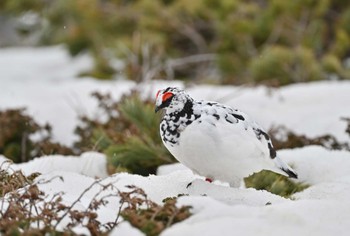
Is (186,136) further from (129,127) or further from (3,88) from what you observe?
(3,88)

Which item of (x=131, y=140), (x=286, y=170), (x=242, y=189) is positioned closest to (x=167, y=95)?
(x=242, y=189)

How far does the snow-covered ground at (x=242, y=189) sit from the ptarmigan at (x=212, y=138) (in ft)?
0.36

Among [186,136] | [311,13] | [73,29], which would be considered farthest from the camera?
[73,29]

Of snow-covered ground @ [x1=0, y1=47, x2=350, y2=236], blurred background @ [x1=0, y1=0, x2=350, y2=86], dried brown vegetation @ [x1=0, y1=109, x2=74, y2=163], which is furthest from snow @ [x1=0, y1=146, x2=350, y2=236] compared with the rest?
blurred background @ [x1=0, y1=0, x2=350, y2=86]

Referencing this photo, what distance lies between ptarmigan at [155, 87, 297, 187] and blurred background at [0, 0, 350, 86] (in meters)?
3.81

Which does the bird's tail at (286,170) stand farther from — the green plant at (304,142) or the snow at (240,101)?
the snow at (240,101)

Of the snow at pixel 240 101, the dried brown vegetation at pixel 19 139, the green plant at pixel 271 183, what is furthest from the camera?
the snow at pixel 240 101

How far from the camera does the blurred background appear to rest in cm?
735

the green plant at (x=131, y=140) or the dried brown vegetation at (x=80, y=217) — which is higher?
the dried brown vegetation at (x=80, y=217)

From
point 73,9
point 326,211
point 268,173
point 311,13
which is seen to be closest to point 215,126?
point 326,211

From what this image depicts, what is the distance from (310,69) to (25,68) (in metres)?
5.09

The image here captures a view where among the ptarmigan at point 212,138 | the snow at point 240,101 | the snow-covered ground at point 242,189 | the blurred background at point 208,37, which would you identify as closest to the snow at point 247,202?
the snow-covered ground at point 242,189

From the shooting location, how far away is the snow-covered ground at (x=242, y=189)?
2508 mm

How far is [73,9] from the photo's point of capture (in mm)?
9445
